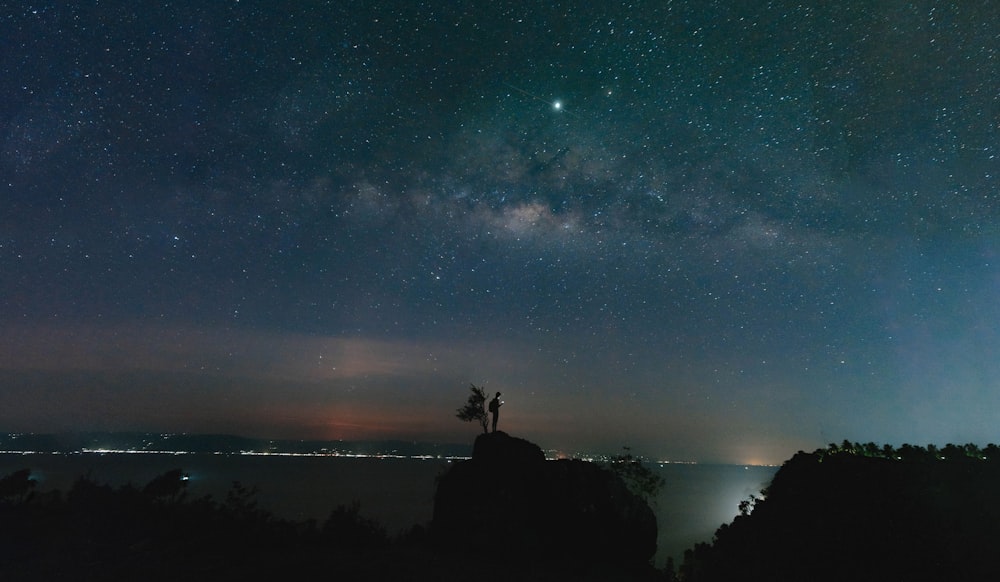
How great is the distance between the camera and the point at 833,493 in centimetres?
1402

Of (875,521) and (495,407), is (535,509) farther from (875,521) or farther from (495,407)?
(875,521)

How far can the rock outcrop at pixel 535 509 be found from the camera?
2017cm

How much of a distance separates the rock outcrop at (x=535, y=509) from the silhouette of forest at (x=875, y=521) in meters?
6.64

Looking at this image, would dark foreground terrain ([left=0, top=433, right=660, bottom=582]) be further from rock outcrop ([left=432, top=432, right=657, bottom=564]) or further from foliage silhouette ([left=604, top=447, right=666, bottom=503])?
foliage silhouette ([left=604, top=447, right=666, bottom=503])

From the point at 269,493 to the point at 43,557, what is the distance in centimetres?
11036

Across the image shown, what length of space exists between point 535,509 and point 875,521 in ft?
40.9

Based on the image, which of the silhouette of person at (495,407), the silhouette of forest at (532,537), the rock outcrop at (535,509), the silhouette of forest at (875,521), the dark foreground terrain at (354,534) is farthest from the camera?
the silhouette of person at (495,407)

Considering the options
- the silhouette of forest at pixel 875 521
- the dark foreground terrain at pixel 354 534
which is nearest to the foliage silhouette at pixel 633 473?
the dark foreground terrain at pixel 354 534

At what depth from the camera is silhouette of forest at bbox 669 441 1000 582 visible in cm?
1191

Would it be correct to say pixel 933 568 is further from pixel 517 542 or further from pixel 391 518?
pixel 391 518

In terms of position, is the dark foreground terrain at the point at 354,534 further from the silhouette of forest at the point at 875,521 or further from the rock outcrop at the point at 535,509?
the silhouette of forest at the point at 875,521

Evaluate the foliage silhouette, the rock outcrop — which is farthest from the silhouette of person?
the foliage silhouette

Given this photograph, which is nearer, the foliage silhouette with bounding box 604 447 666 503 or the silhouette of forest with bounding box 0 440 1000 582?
the silhouette of forest with bounding box 0 440 1000 582

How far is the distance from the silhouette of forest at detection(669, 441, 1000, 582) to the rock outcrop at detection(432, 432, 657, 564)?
6.64 meters
